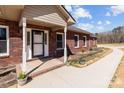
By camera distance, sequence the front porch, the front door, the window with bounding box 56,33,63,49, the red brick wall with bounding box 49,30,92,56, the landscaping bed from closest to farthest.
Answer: the front porch → the landscaping bed → the front door → the red brick wall with bounding box 49,30,92,56 → the window with bounding box 56,33,63,49

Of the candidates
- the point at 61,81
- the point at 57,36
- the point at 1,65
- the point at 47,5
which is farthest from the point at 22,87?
the point at 57,36

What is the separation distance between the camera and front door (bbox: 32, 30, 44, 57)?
38.8 ft

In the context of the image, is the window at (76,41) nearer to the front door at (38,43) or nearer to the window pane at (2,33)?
the front door at (38,43)

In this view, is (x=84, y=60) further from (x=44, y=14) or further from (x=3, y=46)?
(x=3, y=46)

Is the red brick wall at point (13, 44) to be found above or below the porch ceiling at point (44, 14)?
below

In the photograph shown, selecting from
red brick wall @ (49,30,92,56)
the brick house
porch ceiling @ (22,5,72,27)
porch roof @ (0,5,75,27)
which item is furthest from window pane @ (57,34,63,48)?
porch ceiling @ (22,5,72,27)

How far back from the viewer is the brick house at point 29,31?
26.3ft

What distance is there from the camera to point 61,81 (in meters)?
7.27

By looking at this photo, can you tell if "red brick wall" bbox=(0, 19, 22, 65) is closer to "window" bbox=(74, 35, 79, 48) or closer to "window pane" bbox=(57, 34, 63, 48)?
"window pane" bbox=(57, 34, 63, 48)

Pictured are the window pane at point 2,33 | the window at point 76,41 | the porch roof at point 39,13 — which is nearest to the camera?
the porch roof at point 39,13

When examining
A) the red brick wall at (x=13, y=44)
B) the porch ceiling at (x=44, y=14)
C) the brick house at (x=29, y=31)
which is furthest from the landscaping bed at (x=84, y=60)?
the red brick wall at (x=13, y=44)

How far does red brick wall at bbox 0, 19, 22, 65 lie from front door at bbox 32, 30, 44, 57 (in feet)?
4.88
